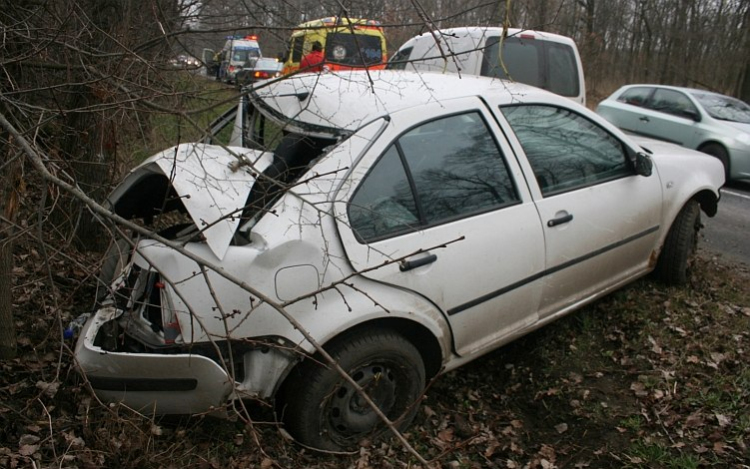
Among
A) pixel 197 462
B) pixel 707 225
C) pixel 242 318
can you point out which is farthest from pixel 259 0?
pixel 707 225

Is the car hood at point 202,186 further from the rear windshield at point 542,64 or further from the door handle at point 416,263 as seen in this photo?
the rear windshield at point 542,64

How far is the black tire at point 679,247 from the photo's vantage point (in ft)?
15.2

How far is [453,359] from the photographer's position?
3.31m

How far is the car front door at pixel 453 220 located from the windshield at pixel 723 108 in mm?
8811

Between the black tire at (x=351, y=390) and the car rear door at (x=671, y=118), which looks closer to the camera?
the black tire at (x=351, y=390)

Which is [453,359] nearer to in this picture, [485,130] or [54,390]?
[485,130]

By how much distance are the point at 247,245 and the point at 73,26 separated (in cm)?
163

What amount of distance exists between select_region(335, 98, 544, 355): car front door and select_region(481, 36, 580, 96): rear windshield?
472 cm

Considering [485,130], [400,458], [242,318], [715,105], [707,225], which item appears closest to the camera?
[242,318]

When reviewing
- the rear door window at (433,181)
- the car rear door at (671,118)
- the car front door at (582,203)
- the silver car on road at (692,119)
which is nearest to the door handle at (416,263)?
the rear door window at (433,181)

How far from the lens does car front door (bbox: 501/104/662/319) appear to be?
362 centimetres

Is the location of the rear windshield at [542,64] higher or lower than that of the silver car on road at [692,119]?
higher

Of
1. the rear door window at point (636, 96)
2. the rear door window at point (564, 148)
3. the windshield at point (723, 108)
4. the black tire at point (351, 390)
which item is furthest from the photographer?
the rear door window at point (636, 96)

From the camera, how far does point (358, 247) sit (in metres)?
2.83
